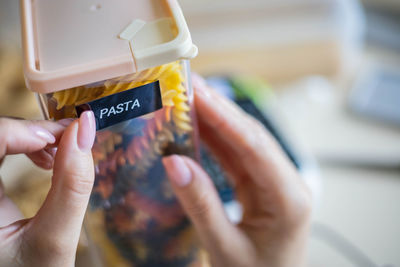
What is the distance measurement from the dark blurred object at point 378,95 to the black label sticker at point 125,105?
49 centimetres

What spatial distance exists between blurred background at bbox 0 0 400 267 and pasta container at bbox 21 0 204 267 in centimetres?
29

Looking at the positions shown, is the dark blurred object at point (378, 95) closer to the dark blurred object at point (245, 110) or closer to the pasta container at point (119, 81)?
the dark blurred object at point (245, 110)

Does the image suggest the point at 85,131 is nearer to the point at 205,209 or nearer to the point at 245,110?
the point at 205,209

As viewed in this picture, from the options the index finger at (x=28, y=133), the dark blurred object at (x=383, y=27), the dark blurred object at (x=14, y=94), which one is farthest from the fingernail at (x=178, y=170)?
the dark blurred object at (x=383, y=27)

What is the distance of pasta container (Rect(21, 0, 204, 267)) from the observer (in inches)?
10.6

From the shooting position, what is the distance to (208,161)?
22.5 inches

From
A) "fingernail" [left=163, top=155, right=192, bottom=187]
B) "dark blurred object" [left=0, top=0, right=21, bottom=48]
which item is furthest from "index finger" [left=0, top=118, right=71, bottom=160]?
"dark blurred object" [left=0, top=0, right=21, bottom=48]

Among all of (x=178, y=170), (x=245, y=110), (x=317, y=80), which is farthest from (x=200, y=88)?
(x=317, y=80)

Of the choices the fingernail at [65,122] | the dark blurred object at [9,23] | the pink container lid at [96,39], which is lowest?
the dark blurred object at [9,23]

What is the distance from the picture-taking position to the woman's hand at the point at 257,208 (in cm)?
39

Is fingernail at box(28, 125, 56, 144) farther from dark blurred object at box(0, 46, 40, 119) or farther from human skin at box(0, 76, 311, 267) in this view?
dark blurred object at box(0, 46, 40, 119)

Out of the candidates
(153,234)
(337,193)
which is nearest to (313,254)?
(337,193)

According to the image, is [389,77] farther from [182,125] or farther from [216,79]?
[182,125]

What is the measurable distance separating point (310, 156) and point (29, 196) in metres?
0.40
